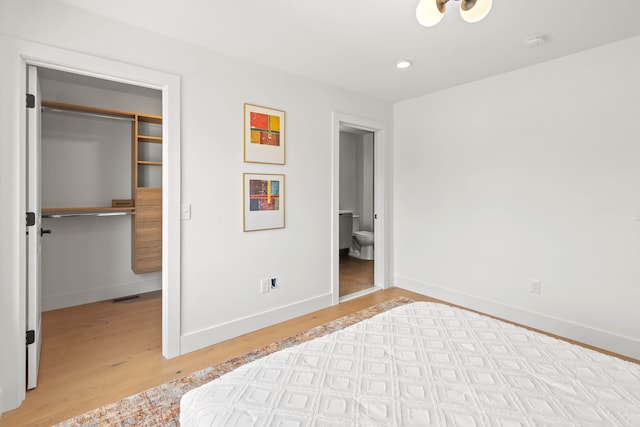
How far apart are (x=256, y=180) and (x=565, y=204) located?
2.86 m

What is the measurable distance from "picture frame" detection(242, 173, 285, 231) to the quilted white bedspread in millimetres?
1689

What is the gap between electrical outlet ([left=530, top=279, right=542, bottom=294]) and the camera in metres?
3.10

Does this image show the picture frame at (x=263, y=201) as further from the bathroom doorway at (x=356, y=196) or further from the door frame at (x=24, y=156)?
the bathroom doorway at (x=356, y=196)

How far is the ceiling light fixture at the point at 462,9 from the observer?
5.01 feet

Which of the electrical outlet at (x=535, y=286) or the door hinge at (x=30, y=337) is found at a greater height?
the electrical outlet at (x=535, y=286)

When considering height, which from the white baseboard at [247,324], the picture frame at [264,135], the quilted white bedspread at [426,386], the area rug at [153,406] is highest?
the picture frame at [264,135]

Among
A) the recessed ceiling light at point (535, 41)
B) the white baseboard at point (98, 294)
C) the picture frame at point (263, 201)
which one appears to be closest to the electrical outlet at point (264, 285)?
the picture frame at point (263, 201)

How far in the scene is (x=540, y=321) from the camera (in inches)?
→ 121

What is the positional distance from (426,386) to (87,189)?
4104mm

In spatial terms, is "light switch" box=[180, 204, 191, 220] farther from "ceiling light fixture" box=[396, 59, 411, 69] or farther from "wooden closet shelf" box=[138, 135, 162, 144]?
"ceiling light fixture" box=[396, 59, 411, 69]

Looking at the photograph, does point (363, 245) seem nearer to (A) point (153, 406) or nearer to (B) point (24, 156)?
(A) point (153, 406)

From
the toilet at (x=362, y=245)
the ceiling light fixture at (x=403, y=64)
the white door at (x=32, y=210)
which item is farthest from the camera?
the toilet at (x=362, y=245)

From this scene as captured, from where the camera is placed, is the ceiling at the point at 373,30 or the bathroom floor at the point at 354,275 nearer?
the ceiling at the point at 373,30

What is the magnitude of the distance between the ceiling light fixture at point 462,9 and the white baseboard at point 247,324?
8.93 feet
